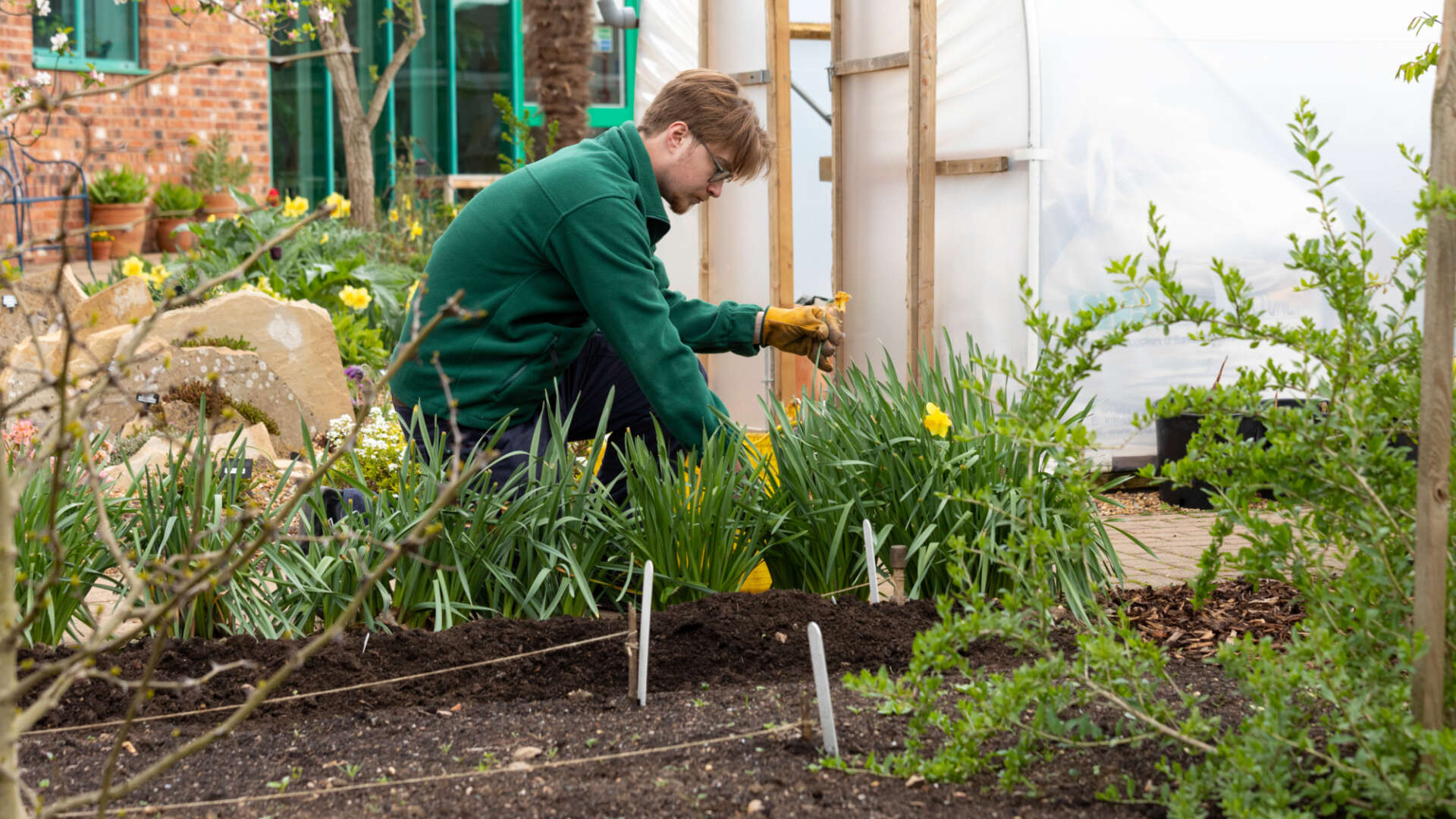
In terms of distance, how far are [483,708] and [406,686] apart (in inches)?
8.1

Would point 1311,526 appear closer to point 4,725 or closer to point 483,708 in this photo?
point 483,708

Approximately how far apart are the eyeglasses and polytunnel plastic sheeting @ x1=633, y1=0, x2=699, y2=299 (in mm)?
3198

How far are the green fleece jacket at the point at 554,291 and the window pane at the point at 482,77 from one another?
1192 cm

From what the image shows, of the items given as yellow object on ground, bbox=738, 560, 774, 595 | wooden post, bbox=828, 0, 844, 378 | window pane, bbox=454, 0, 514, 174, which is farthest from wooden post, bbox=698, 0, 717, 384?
window pane, bbox=454, 0, 514, 174

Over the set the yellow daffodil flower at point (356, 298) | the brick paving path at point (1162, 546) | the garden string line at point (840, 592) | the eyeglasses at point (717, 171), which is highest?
the eyeglasses at point (717, 171)

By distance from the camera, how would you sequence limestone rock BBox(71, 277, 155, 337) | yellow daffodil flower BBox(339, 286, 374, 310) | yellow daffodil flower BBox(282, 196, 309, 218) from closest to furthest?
limestone rock BBox(71, 277, 155, 337) < yellow daffodil flower BBox(339, 286, 374, 310) < yellow daffodil flower BBox(282, 196, 309, 218)

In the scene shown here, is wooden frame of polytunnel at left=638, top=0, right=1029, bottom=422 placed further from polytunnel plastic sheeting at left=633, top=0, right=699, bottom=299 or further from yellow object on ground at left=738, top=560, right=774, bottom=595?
yellow object on ground at left=738, top=560, right=774, bottom=595


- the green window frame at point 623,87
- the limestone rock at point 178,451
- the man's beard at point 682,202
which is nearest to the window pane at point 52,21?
the green window frame at point 623,87

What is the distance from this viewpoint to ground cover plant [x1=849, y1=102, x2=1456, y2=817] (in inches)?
69.6

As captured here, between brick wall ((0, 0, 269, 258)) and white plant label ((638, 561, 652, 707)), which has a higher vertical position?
brick wall ((0, 0, 269, 258))

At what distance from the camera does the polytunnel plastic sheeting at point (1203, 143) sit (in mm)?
5445

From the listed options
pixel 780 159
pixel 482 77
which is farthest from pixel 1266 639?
pixel 482 77

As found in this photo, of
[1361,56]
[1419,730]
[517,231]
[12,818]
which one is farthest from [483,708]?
[1361,56]

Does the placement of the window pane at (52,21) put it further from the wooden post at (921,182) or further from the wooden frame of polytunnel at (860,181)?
the wooden post at (921,182)
